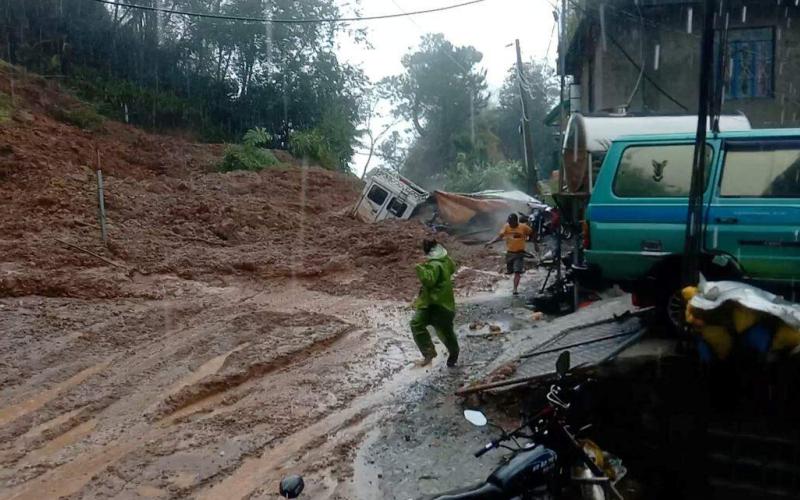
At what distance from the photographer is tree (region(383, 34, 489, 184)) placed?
4434 centimetres

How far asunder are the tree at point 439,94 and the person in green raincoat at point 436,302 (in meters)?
36.9

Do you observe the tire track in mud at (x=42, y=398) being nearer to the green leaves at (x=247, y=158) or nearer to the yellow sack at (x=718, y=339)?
the yellow sack at (x=718, y=339)

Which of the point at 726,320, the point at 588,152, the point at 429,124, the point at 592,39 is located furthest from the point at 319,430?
the point at 429,124

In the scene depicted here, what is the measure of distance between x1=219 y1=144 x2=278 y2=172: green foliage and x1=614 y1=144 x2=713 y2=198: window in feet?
59.8

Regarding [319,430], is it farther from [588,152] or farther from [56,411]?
[588,152]

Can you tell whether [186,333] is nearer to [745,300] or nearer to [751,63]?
[745,300]

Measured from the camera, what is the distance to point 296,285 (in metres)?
12.3

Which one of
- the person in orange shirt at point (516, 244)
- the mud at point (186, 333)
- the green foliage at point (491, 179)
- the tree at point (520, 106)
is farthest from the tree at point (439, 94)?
the person in orange shirt at point (516, 244)

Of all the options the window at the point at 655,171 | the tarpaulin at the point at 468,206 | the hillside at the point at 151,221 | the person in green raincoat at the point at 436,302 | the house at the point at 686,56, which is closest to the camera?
the window at the point at 655,171

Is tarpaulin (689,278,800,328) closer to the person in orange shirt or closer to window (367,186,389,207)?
the person in orange shirt

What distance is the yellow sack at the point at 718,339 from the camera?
409cm

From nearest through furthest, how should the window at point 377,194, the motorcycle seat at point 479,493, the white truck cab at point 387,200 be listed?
the motorcycle seat at point 479,493 → the white truck cab at point 387,200 → the window at point 377,194

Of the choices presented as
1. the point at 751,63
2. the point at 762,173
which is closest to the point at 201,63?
the point at 751,63

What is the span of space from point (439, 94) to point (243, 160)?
79.2 ft
